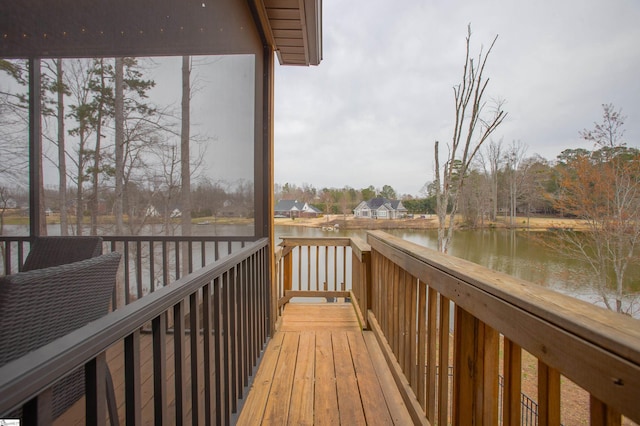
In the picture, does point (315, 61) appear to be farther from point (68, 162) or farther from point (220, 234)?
point (68, 162)

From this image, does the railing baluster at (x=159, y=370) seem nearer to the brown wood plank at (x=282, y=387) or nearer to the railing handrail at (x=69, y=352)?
the railing handrail at (x=69, y=352)

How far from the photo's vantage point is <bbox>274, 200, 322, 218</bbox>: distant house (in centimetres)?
349

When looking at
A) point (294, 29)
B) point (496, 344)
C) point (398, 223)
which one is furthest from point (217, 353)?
point (398, 223)

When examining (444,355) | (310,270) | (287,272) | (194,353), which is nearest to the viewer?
(194,353)

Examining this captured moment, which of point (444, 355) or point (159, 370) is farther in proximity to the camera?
point (444, 355)

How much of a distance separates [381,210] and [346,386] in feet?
10.9

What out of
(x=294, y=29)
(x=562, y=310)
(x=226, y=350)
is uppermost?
(x=294, y=29)

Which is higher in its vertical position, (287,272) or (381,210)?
(381,210)

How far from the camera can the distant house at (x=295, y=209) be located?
3.49 meters

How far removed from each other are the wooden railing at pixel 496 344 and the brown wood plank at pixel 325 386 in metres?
0.40

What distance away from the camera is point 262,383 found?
1874 mm

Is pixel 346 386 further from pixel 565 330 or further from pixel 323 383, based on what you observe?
pixel 565 330

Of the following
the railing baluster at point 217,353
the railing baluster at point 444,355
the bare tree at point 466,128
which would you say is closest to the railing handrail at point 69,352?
the railing baluster at point 217,353

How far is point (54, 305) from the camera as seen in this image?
750 mm
